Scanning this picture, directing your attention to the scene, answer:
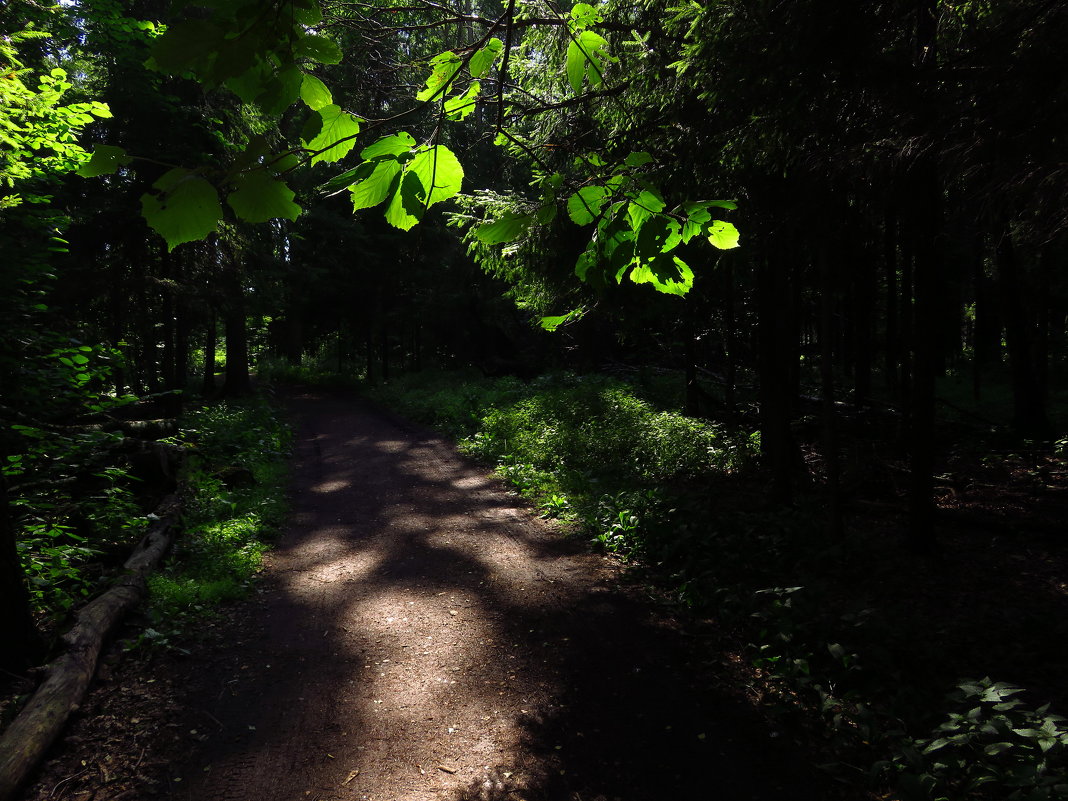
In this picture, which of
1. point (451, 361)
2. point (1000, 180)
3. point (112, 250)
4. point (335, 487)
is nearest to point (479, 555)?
point (335, 487)

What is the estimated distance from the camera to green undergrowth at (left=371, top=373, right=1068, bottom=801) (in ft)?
10.1

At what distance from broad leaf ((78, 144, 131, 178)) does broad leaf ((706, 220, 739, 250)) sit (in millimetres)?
1395

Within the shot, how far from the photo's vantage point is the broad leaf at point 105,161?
1.19 metres

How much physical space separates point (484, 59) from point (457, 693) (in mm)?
4003

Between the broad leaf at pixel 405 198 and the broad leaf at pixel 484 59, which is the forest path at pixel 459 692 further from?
the broad leaf at pixel 484 59

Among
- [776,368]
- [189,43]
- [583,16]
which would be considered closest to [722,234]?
[583,16]

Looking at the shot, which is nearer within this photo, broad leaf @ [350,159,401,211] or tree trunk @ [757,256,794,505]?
broad leaf @ [350,159,401,211]

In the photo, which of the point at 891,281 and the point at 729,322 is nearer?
the point at 729,322

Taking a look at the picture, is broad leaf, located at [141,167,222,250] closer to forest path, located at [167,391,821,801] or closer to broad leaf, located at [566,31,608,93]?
broad leaf, located at [566,31,608,93]

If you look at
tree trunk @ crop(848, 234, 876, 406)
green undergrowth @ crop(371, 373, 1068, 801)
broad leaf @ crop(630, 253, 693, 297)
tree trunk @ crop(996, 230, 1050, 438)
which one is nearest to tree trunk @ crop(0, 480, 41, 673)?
broad leaf @ crop(630, 253, 693, 297)

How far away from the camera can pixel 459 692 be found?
429 cm

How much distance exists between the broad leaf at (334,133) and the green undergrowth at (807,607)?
3590mm

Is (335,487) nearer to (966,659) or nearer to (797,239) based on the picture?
(797,239)

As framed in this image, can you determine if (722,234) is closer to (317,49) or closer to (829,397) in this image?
(317,49)
